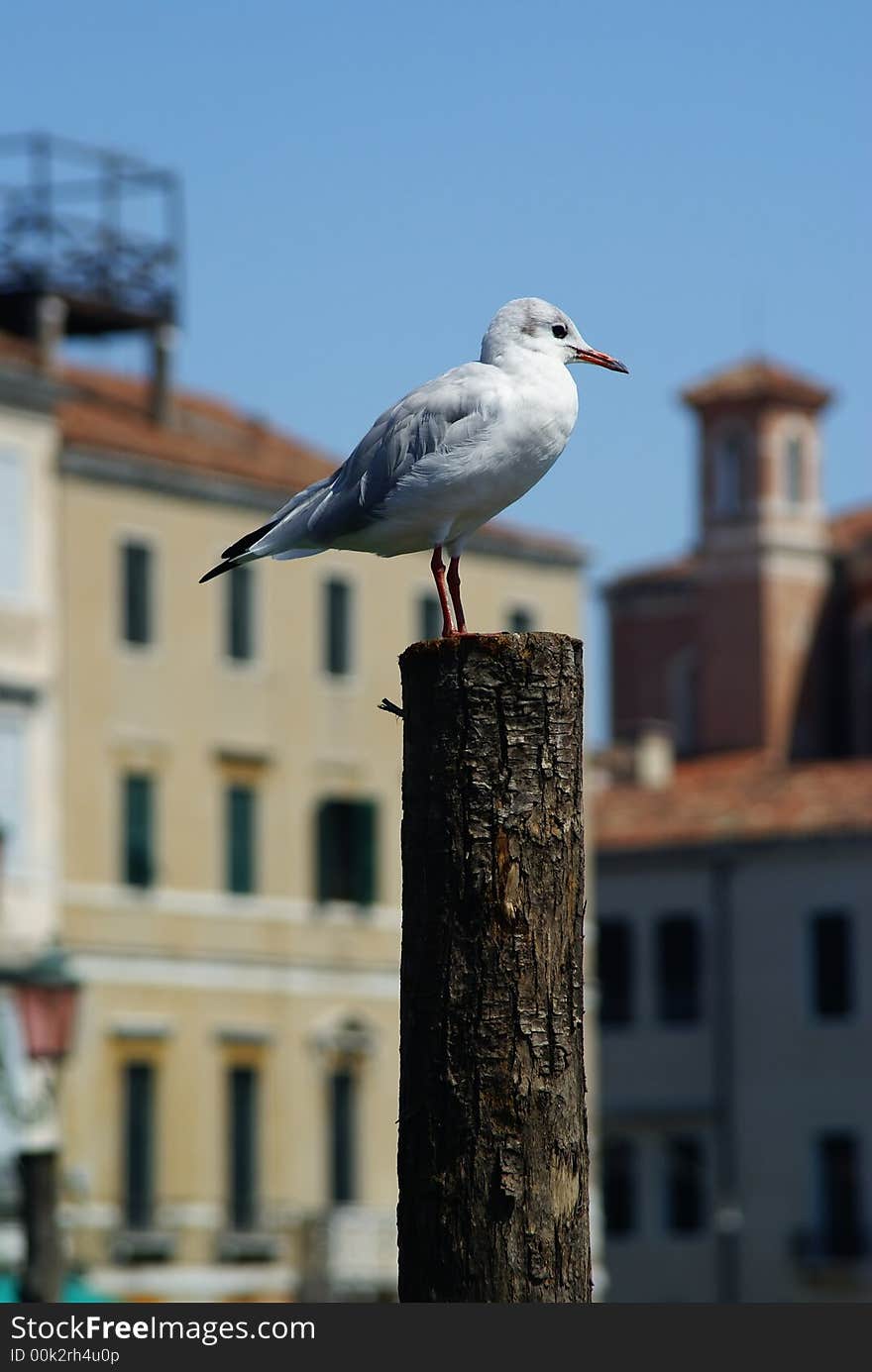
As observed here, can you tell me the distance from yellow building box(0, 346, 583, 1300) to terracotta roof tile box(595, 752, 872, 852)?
9512 millimetres

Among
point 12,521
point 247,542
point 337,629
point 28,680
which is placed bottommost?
point 247,542

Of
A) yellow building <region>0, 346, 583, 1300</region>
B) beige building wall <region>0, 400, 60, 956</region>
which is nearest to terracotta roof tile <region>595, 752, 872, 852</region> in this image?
yellow building <region>0, 346, 583, 1300</region>

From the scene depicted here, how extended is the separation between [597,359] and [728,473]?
63.9 m

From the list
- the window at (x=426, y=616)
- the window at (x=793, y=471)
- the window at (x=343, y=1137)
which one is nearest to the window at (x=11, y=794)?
the window at (x=343, y=1137)

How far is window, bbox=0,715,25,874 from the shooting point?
4231 centimetres

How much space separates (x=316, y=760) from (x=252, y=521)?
3231 mm

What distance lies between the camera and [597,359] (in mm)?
10312

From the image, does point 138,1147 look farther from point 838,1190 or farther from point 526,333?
point 526,333

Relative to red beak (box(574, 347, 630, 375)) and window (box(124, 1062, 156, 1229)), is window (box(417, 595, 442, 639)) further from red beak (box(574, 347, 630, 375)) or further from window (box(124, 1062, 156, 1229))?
red beak (box(574, 347, 630, 375))

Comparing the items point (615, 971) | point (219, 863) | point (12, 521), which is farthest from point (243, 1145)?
point (615, 971)

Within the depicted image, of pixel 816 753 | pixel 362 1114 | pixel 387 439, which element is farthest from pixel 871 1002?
pixel 387 439

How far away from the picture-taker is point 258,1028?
45875 millimetres

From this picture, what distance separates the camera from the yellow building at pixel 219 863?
4325cm

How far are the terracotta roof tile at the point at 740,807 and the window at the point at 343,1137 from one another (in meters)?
12.1
